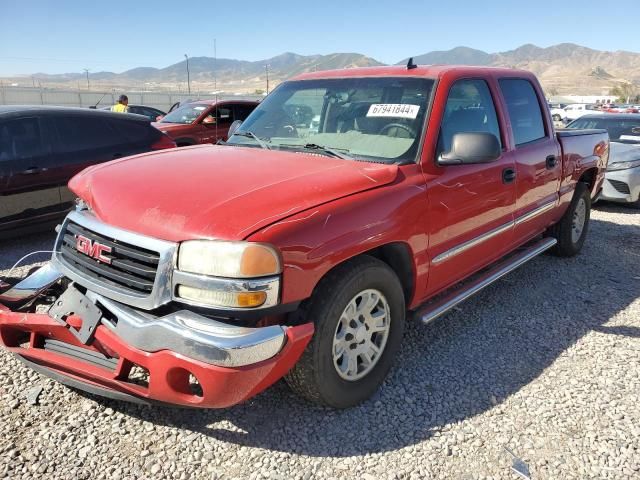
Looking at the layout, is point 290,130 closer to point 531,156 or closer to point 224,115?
point 531,156

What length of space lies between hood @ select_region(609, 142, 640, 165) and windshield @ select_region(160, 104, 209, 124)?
786 centimetres

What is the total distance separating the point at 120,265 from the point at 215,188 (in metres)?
0.59

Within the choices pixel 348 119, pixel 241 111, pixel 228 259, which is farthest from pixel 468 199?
pixel 241 111

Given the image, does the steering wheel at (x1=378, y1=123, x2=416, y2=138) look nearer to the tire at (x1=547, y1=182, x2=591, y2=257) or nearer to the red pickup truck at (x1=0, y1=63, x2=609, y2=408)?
the red pickup truck at (x1=0, y1=63, x2=609, y2=408)

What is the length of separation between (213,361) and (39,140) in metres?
4.85

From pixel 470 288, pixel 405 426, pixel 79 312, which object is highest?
pixel 79 312

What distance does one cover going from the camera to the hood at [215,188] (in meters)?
2.33

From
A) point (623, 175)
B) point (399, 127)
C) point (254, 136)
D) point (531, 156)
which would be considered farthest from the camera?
point (623, 175)

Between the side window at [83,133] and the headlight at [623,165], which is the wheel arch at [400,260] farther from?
the headlight at [623,165]

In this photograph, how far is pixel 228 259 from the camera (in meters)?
2.21

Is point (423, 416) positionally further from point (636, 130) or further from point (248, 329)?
point (636, 130)

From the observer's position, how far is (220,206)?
7.86ft

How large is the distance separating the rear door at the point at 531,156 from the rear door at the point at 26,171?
487 cm

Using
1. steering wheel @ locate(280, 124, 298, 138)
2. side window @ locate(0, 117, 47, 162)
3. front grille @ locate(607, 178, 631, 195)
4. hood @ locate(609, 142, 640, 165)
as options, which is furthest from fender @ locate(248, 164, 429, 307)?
hood @ locate(609, 142, 640, 165)
